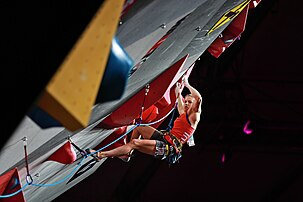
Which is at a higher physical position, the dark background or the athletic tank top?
the athletic tank top

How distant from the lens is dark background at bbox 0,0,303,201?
8.31m

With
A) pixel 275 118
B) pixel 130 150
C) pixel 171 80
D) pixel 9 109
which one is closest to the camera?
pixel 9 109

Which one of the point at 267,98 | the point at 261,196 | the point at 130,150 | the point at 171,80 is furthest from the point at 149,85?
the point at 261,196

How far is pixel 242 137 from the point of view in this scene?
28.4ft

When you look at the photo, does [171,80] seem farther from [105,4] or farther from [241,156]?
[241,156]

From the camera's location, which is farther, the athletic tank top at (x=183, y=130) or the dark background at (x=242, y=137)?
the dark background at (x=242, y=137)

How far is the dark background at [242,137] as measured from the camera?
8.31 metres

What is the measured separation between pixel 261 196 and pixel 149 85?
242 inches

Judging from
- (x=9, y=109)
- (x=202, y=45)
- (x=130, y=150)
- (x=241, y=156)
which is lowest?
(x=241, y=156)

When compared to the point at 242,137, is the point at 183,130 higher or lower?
higher

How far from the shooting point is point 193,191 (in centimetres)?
905

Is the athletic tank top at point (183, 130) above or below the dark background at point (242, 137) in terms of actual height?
above

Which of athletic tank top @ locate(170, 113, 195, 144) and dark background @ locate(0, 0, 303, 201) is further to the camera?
dark background @ locate(0, 0, 303, 201)

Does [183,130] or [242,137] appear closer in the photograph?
[183,130]
